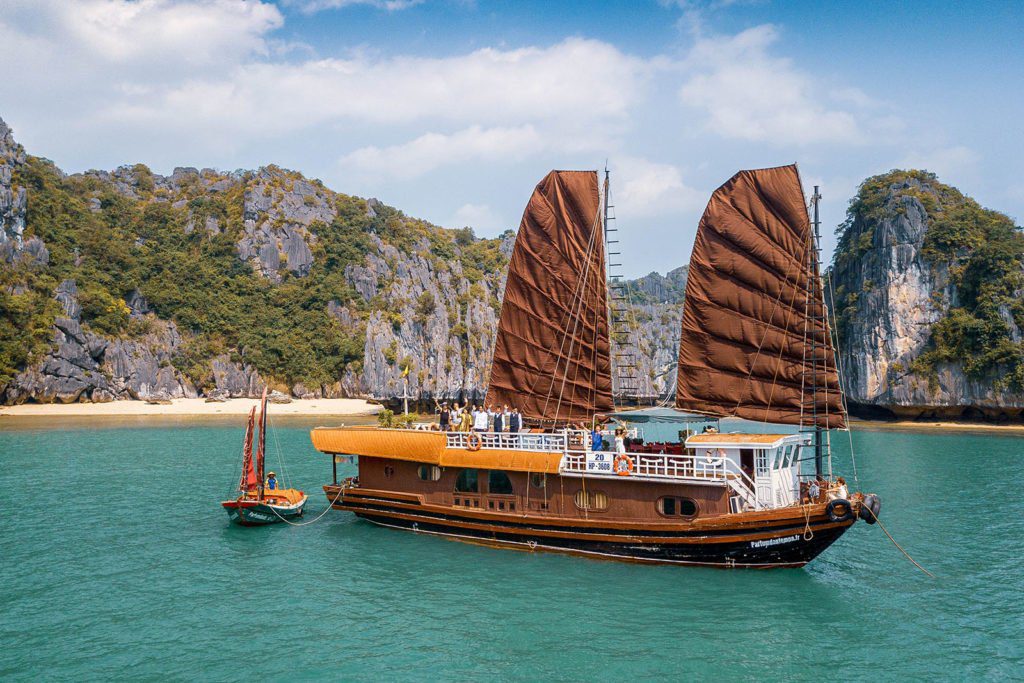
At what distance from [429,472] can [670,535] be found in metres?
6.89

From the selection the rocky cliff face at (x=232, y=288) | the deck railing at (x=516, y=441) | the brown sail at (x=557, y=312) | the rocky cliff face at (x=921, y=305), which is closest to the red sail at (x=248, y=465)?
the deck railing at (x=516, y=441)

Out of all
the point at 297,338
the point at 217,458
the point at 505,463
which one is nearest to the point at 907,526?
the point at 505,463

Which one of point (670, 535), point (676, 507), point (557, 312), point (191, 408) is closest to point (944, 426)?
point (557, 312)

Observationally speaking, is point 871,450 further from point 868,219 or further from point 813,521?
point 868,219

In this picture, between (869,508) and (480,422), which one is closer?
(869,508)

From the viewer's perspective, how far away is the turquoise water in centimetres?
1206

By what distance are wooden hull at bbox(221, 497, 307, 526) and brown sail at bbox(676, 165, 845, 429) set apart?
486 inches

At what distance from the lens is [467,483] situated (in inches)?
757

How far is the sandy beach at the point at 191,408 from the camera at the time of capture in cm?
6047

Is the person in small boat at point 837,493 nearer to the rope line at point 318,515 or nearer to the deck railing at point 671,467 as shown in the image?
the deck railing at point 671,467

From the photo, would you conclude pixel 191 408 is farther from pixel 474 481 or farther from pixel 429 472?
pixel 474 481

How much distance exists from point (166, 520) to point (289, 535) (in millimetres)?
4550

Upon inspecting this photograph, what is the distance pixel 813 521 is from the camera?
51.0 ft

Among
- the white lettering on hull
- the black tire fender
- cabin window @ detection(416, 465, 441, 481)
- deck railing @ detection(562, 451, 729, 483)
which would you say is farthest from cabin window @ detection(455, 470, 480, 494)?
the black tire fender
